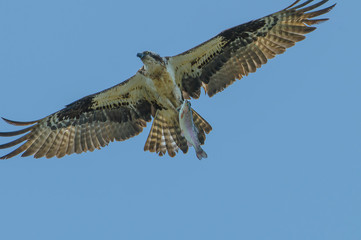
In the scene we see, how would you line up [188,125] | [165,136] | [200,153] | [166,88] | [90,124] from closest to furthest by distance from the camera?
[200,153] < [188,125] < [166,88] < [165,136] < [90,124]

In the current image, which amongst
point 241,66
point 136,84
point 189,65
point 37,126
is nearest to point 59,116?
point 37,126

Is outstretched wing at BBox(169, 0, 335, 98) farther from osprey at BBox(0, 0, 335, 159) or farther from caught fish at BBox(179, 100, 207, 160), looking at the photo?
caught fish at BBox(179, 100, 207, 160)

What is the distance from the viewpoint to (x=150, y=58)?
13.7 m

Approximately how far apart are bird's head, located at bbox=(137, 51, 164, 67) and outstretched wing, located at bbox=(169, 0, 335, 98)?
1.40ft

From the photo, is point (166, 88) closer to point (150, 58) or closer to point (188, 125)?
point (150, 58)

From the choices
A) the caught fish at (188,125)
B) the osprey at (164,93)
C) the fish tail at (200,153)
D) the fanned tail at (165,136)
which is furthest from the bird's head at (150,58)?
the fish tail at (200,153)

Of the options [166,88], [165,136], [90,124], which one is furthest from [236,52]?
[90,124]

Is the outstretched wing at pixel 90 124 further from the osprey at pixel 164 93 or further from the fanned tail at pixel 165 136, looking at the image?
the fanned tail at pixel 165 136

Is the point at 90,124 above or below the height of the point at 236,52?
below

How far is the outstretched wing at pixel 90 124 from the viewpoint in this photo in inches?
584

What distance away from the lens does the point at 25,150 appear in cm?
1471

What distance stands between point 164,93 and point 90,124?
6.81 ft

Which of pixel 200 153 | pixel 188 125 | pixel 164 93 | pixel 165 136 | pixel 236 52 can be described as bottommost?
pixel 200 153

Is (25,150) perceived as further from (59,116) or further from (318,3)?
(318,3)
